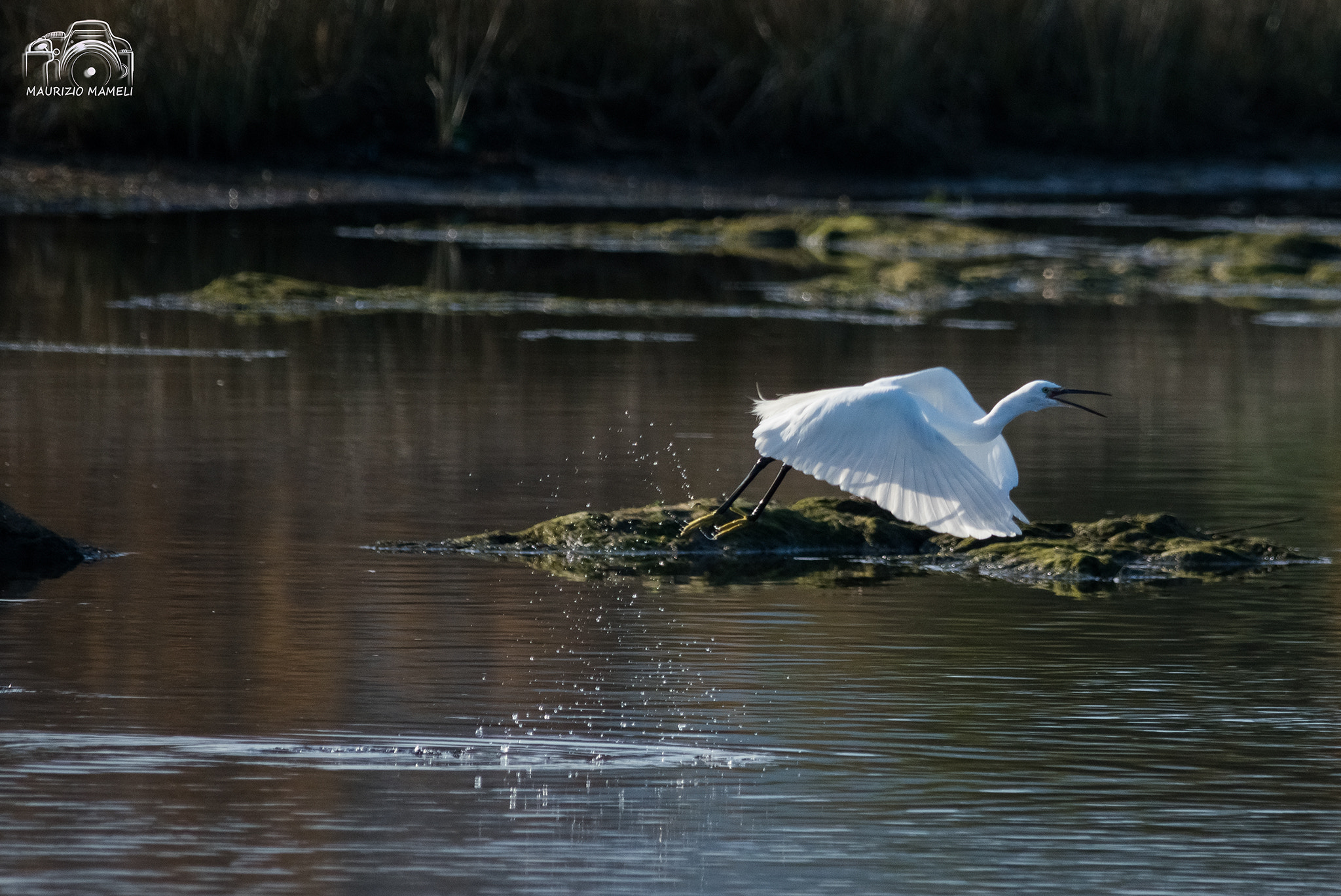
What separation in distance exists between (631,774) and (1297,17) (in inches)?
1318

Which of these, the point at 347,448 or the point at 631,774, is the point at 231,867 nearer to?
the point at 631,774

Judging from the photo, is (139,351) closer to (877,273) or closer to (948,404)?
(948,404)

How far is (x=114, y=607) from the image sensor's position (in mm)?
10031

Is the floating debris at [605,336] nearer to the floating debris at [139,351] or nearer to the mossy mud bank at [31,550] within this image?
the floating debris at [139,351]

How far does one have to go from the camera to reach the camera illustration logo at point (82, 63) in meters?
28.9

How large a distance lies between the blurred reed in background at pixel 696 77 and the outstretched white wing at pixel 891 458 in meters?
20.2

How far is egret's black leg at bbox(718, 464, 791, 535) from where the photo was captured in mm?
11125

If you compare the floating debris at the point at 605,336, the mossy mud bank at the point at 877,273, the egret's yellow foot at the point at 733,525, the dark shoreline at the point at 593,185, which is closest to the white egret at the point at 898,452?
the egret's yellow foot at the point at 733,525

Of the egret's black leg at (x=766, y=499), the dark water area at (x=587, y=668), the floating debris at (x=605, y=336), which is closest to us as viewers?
the dark water area at (x=587, y=668)

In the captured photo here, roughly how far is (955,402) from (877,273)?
1316cm

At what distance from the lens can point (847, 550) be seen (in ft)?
38.9

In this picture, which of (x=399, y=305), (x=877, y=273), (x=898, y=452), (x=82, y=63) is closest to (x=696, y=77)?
(x=82, y=63)

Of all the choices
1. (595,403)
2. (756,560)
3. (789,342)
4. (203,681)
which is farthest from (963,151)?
(203,681)

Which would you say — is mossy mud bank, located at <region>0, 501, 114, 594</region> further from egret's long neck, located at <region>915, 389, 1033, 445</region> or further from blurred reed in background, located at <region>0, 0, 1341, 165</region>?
blurred reed in background, located at <region>0, 0, 1341, 165</region>
